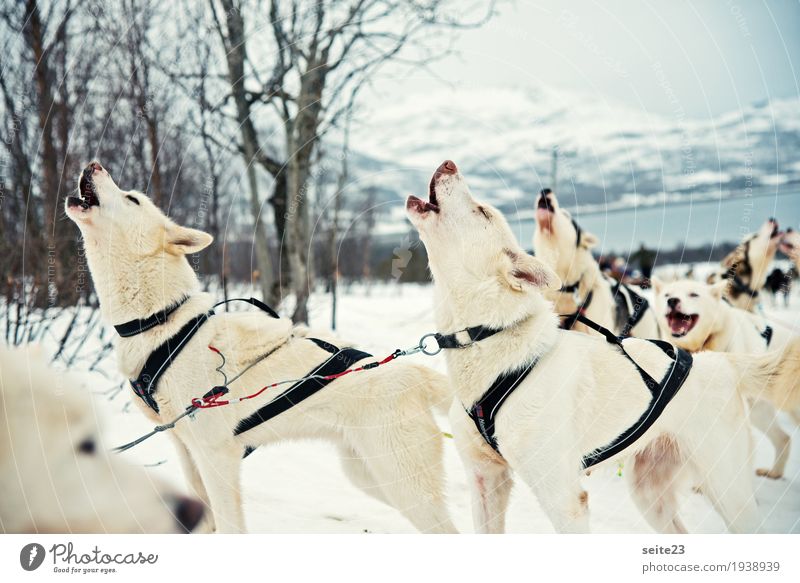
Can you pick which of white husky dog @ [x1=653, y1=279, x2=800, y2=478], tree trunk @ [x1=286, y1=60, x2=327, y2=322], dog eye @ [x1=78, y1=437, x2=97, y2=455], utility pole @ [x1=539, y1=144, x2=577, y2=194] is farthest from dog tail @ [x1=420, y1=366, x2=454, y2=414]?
white husky dog @ [x1=653, y1=279, x2=800, y2=478]

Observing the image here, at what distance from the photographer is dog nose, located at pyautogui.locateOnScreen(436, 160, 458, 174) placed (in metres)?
2.10

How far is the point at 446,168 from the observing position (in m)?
2.11

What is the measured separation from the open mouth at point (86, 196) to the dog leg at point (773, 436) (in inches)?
137

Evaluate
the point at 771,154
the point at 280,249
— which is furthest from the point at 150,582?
the point at 771,154

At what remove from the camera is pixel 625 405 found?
2.09m

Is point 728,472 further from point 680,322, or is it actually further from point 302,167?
point 302,167

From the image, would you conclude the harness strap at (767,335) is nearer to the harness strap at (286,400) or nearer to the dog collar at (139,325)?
the harness strap at (286,400)

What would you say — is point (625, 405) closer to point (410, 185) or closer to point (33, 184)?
point (410, 185)

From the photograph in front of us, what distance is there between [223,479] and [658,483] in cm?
181

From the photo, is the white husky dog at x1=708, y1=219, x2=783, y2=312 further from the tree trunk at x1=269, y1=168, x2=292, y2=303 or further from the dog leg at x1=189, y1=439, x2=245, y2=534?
the dog leg at x1=189, y1=439, x2=245, y2=534

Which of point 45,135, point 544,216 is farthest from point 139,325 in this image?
point 544,216

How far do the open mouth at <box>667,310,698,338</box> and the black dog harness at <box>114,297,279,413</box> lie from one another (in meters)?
2.72

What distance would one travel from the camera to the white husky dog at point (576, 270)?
4.08 meters

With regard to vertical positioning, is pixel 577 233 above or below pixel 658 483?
above
